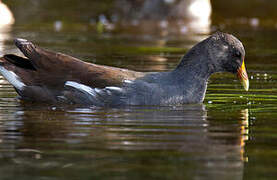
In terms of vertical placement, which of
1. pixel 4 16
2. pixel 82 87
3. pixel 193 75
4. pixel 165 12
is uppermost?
pixel 165 12

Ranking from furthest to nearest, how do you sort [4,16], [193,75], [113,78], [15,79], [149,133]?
1. [4,16]
2. [15,79]
3. [193,75]
4. [113,78]
5. [149,133]

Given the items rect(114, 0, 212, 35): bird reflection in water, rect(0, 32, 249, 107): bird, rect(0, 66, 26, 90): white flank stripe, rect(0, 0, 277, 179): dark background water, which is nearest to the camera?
rect(0, 0, 277, 179): dark background water

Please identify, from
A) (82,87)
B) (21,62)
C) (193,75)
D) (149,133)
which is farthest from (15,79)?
(149,133)

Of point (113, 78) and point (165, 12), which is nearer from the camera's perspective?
point (113, 78)

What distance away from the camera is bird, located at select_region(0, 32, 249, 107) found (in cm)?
820

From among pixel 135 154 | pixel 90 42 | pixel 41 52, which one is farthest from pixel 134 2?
pixel 135 154

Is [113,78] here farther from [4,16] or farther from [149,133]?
[4,16]

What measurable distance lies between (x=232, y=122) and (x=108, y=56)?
6310 mm

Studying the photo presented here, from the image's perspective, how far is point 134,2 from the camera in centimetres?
2217

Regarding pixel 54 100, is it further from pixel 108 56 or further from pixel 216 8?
pixel 216 8

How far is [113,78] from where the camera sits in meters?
8.22

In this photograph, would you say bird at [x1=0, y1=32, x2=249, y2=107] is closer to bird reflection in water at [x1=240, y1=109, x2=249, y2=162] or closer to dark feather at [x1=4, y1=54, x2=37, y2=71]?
dark feather at [x1=4, y1=54, x2=37, y2=71]

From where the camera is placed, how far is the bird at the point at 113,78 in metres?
8.20

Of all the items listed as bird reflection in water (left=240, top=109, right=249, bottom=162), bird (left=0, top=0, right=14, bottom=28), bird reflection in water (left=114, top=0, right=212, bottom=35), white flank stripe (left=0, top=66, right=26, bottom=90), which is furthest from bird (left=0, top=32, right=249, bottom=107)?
bird reflection in water (left=114, top=0, right=212, bottom=35)
